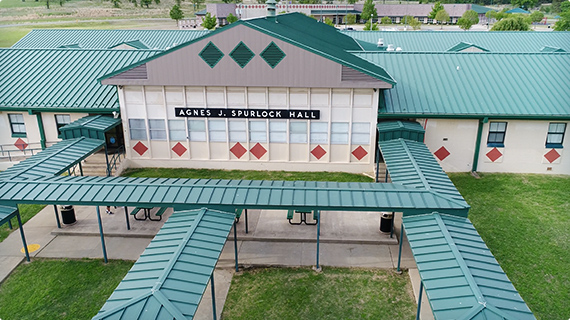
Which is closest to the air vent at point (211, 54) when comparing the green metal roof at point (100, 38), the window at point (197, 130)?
the window at point (197, 130)

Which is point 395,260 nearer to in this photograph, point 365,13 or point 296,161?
point 296,161

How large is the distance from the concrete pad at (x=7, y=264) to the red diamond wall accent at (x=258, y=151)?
1131 centimetres

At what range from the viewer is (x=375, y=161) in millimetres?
22812

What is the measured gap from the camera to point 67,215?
18.0 m

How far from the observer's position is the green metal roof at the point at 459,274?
377 inches

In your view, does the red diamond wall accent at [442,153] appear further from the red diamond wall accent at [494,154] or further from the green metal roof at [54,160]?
the green metal roof at [54,160]

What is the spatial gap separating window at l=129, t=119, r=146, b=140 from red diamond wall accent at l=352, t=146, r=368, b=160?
11.0 m

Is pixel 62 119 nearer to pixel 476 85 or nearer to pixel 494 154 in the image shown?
pixel 476 85

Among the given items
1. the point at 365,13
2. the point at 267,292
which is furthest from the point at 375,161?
the point at 365,13

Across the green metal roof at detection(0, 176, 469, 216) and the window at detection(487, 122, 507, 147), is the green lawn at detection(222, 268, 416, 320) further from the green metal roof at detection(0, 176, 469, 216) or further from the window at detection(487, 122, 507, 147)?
the window at detection(487, 122, 507, 147)

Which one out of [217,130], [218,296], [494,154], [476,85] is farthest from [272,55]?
[494,154]

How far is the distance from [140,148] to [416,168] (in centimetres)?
1443

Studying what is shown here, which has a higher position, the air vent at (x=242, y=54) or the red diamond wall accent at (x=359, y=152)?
the air vent at (x=242, y=54)

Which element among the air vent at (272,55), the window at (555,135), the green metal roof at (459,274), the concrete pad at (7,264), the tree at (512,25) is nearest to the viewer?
the green metal roof at (459,274)
